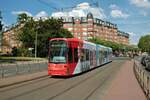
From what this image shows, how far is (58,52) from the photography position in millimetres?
26312

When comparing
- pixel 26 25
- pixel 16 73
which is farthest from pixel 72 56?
pixel 26 25

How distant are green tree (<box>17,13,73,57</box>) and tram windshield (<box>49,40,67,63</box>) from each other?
237 feet

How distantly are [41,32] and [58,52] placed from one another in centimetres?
7667

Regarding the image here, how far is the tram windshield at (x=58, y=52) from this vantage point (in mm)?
26156

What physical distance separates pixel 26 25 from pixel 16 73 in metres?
80.0

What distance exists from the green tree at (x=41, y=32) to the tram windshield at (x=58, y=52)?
72.3 m

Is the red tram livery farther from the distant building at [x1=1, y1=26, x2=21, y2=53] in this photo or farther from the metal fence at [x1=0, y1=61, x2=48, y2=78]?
the distant building at [x1=1, y1=26, x2=21, y2=53]

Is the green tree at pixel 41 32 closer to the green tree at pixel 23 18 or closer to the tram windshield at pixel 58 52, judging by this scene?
the green tree at pixel 23 18

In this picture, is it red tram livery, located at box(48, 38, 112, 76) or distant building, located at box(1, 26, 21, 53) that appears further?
distant building, located at box(1, 26, 21, 53)

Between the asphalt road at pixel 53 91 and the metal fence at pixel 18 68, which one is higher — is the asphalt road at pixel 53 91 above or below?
below

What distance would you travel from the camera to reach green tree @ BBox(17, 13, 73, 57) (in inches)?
3949

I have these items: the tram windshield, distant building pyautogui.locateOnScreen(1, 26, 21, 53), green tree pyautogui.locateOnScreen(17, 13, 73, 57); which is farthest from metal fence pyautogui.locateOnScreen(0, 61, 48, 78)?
distant building pyautogui.locateOnScreen(1, 26, 21, 53)

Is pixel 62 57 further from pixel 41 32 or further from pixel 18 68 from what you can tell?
pixel 41 32

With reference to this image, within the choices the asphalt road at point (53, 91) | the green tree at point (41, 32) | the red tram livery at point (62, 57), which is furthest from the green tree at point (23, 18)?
the asphalt road at point (53, 91)
